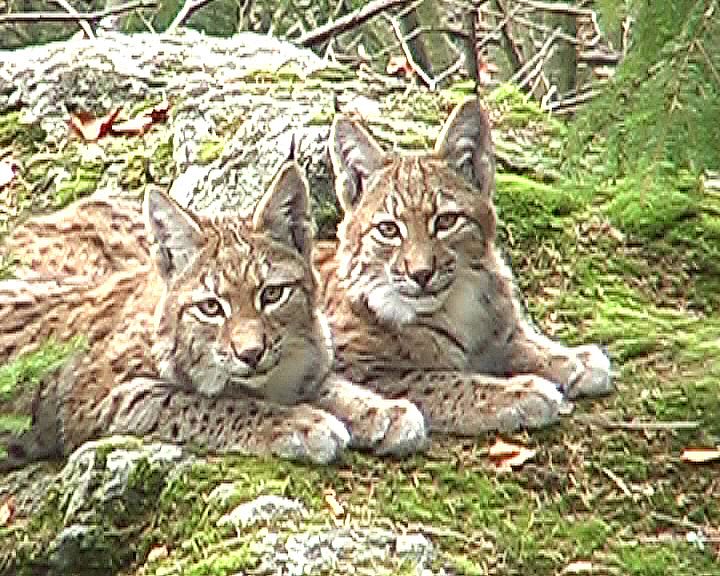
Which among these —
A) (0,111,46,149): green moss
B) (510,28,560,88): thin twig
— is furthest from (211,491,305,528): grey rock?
(510,28,560,88): thin twig

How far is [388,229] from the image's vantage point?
5.32m

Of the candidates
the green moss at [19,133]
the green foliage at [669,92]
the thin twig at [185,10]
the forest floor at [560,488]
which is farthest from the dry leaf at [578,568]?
the thin twig at [185,10]

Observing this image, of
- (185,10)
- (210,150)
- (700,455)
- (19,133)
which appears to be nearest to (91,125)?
(19,133)

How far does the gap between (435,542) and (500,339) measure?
4.02 ft

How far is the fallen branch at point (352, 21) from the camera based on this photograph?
8230mm

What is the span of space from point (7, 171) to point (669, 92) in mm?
3574

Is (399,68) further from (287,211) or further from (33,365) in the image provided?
(33,365)

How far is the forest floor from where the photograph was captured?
446 cm

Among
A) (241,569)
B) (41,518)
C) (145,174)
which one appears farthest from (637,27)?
(145,174)

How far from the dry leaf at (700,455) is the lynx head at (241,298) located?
105 cm

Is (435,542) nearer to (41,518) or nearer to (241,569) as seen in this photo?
(241,569)

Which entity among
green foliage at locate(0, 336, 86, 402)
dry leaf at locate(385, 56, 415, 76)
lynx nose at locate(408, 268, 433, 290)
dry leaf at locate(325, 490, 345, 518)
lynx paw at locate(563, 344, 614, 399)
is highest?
green foliage at locate(0, 336, 86, 402)

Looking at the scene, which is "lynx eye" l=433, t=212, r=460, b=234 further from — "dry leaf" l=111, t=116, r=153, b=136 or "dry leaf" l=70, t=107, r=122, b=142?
"dry leaf" l=70, t=107, r=122, b=142

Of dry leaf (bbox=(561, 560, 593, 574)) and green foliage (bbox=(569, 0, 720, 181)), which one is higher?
green foliage (bbox=(569, 0, 720, 181))
